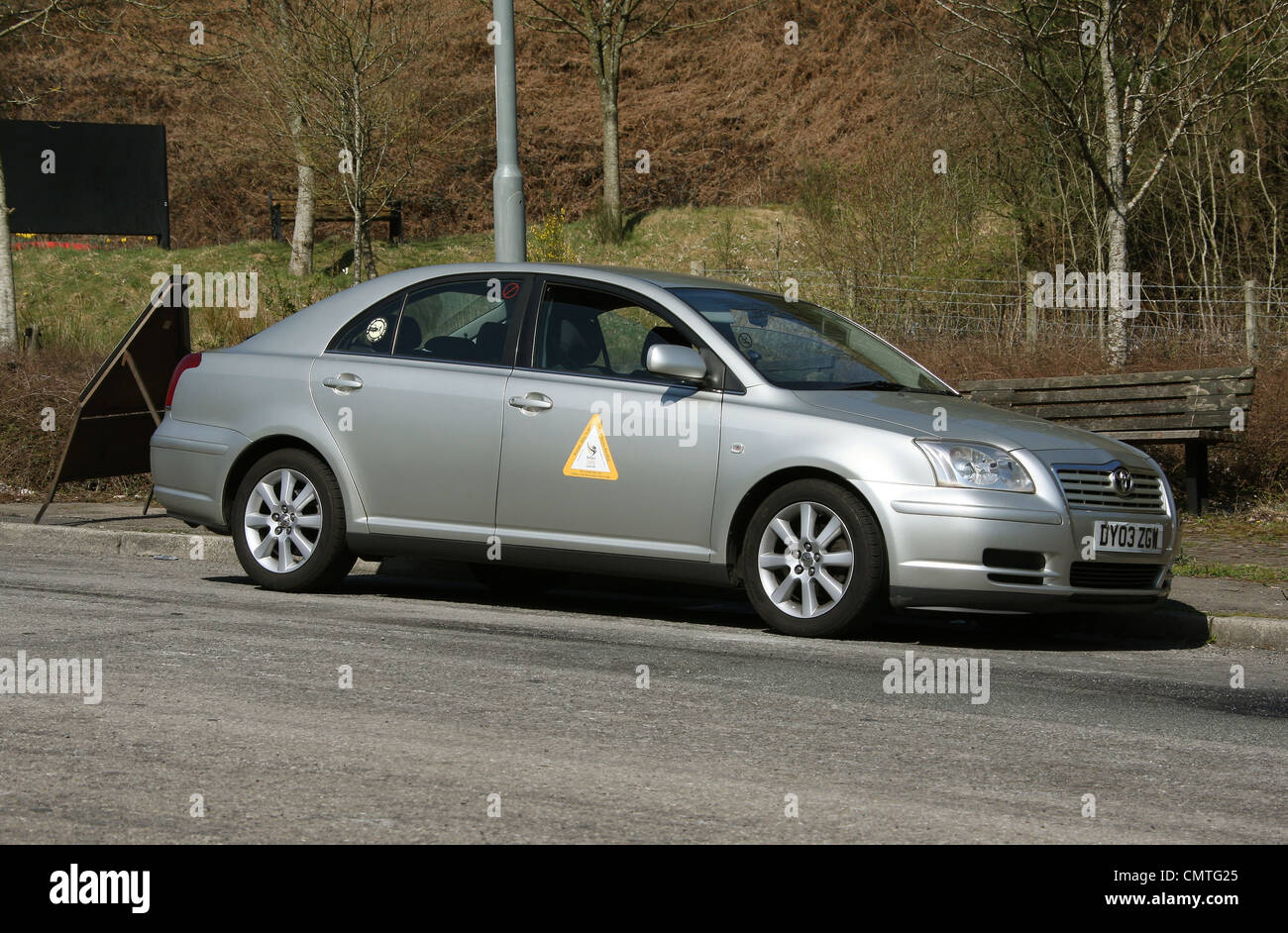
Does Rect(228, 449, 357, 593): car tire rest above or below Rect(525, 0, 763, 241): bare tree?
below

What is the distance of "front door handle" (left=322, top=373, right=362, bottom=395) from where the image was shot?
8.72 m

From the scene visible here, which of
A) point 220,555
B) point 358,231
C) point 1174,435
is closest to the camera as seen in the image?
point 220,555

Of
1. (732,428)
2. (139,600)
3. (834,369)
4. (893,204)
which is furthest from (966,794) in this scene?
(893,204)

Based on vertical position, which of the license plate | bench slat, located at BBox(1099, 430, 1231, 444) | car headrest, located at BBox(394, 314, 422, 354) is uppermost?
car headrest, located at BBox(394, 314, 422, 354)

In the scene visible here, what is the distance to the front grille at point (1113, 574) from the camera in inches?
293

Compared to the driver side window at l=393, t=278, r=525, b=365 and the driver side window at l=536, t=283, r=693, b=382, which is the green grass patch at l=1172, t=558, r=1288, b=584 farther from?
the driver side window at l=393, t=278, r=525, b=365

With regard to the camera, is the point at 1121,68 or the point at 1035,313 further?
the point at 1121,68

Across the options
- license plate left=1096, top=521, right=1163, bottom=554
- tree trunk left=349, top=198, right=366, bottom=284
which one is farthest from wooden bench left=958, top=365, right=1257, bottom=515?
tree trunk left=349, top=198, right=366, bottom=284

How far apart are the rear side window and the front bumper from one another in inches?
116

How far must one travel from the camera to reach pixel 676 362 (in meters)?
7.75

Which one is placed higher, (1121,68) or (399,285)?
A: (1121,68)

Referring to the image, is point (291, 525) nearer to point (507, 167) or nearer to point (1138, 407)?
point (507, 167)

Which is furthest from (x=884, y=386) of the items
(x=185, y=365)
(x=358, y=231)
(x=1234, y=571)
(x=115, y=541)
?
(x=358, y=231)

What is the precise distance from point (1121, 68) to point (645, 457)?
13.9 metres
